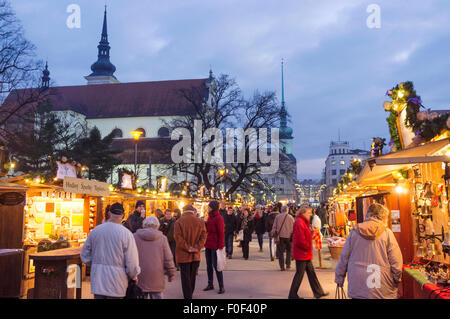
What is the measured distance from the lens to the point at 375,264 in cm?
473

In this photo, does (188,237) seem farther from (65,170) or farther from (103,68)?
(103,68)

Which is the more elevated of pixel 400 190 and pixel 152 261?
pixel 400 190

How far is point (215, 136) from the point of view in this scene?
36.2 m

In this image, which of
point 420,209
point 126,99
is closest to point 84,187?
point 420,209

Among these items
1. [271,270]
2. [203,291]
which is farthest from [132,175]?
[203,291]

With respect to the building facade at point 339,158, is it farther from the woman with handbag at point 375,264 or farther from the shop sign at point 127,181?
the woman with handbag at point 375,264

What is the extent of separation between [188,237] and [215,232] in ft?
4.71

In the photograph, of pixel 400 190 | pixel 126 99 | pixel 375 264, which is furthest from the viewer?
pixel 126 99

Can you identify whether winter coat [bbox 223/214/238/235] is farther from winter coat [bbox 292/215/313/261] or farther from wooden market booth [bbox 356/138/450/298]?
winter coat [bbox 292/215/313/261]

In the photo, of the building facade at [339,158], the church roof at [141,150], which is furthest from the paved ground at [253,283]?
the building facade at [339,158]

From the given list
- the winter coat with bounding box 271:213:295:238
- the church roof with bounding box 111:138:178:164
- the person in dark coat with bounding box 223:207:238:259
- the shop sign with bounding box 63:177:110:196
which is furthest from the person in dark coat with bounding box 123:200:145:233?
the church roof with bounding box 111:138:178:164

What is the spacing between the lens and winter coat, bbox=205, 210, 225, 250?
27.8 ft
